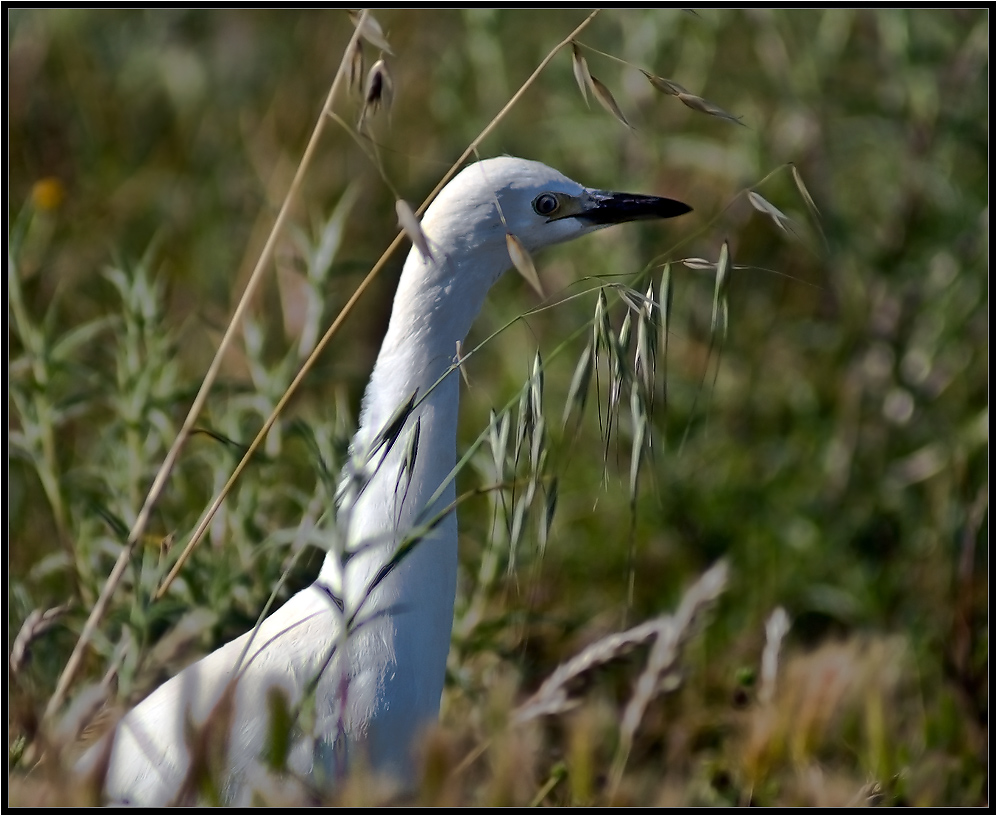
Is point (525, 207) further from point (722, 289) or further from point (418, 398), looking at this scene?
point (722, 289)

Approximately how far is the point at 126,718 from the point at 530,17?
503 centimetres

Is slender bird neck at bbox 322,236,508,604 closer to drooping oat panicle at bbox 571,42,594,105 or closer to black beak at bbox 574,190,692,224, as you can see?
black beak at bbox 574,190,692,224

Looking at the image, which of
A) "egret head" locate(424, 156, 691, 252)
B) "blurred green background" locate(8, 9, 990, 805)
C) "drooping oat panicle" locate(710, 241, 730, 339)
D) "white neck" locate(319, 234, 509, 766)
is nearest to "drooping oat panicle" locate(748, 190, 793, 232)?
"drooping oat panicle" locate(710, 241, 730, 339)

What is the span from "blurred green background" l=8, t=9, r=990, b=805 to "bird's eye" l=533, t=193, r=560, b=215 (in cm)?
19

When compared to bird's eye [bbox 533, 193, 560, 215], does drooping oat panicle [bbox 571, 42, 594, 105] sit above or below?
above

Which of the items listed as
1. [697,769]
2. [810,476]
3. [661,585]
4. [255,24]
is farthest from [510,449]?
[255,24]

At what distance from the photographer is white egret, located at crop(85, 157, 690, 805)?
2.25m

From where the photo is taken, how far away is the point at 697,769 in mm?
3092

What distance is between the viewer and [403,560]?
92.1 inches

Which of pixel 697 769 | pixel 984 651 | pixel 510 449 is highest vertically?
pixel 510 449

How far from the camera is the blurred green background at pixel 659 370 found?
2.86m

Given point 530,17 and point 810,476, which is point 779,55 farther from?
point 530,17

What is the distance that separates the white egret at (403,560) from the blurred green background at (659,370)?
0.21m

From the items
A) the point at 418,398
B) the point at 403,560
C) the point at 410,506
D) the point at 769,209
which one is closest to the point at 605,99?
the point at 769,209
